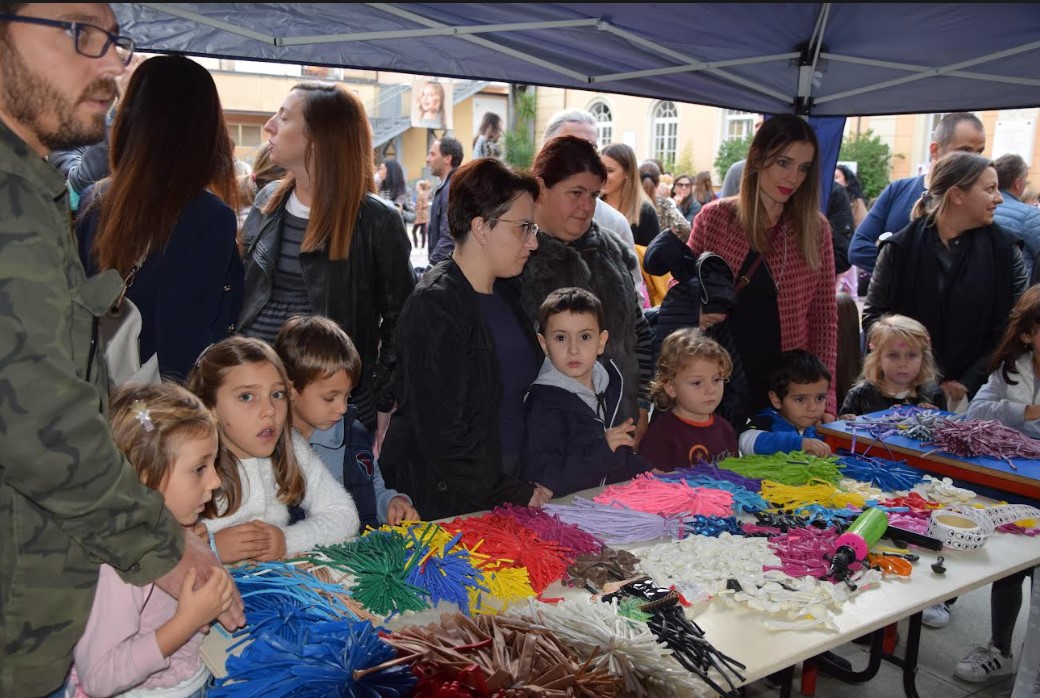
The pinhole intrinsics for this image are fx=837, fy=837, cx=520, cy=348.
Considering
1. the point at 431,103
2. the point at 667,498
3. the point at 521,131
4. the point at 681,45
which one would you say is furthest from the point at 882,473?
the point at 431,103

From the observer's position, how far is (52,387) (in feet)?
3.86

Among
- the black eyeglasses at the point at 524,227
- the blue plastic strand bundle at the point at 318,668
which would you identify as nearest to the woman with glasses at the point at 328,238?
the black eyeglasses at the point at 524,227

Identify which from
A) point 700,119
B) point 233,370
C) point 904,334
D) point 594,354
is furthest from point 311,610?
point 700,119

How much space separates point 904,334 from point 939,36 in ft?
4.47

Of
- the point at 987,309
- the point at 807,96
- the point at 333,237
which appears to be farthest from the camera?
the point at 807,96

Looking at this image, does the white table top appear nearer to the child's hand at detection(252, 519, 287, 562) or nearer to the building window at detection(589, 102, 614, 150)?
the child's hand at detection(252, 519, 287, 562)

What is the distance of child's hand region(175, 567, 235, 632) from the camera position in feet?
4.78

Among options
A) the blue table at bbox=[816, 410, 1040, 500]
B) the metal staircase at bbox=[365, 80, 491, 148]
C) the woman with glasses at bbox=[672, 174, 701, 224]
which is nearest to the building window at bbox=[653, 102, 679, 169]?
the metal staircase at bbox=[365, 80, 491, 148]

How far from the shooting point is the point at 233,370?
2033mm

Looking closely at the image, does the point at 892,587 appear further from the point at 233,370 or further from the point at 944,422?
the point at 233,370

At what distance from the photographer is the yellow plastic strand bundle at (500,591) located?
70.9 inches

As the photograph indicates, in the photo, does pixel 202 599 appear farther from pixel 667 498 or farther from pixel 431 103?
pixel 431 103

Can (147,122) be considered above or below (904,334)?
above

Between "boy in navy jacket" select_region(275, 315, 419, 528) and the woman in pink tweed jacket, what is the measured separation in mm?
1581
